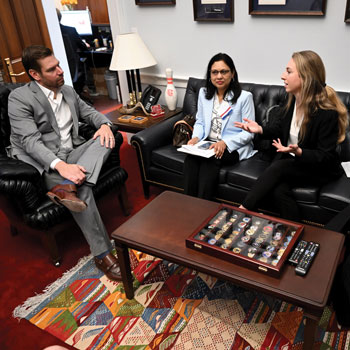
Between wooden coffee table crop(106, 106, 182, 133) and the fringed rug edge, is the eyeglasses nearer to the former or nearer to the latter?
wooden coffee table crop(106, 106, 182, 133)

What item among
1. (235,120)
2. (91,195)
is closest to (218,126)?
(235,120)

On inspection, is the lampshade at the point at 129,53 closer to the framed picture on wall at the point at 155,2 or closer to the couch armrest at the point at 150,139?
the framed picture on wall at the point at 155,2

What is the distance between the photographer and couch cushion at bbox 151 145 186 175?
256 cm

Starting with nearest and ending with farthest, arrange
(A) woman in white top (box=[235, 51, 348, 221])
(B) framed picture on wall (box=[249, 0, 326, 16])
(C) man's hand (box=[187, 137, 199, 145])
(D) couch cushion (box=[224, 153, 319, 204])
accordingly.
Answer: (A) woman in white top (box=[235, 51, 348, 221])
(D) couch cushion (box=[224, 153, 319, 204])
(B) framed picture on wall (box=[249, 0, 326, 16])
(C) man's hand (box=[187, 137, 199, 145])

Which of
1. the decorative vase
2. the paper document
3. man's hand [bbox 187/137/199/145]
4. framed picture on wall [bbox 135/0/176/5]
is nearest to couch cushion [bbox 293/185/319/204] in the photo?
the paper document

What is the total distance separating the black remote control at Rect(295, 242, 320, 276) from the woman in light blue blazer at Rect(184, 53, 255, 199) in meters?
0.98

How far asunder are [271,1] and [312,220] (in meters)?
1.66

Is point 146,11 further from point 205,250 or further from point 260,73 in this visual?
point 205,250

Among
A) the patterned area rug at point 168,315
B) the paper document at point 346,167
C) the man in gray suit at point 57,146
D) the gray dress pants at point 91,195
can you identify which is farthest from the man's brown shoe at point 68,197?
the paper document at point 346,167

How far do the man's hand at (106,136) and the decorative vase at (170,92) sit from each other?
90cm

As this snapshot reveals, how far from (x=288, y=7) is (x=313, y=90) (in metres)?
0.88

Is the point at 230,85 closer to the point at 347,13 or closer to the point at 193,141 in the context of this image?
the point at 193,141

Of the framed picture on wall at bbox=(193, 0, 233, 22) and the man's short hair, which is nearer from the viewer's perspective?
the man's short hair

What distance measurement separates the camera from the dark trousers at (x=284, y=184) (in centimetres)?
207
